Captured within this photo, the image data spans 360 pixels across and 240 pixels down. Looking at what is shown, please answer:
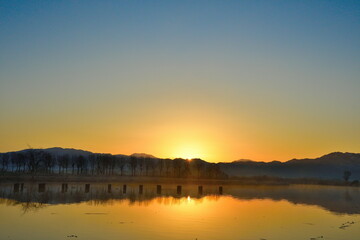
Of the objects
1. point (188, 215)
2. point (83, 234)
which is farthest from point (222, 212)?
point (83, 234)

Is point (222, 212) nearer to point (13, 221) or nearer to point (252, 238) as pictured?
point (252, 238)

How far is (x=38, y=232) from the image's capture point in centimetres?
2750

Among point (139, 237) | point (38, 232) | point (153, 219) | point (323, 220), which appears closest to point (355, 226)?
point (323, 220)

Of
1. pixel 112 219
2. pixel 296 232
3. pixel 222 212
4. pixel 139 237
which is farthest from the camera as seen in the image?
pixel 222 212

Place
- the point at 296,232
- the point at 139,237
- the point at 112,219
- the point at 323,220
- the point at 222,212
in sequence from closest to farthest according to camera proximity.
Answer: the point at 139,237 → the point at 296,232 → the point at 112,219 → the point at 323,220 → the point at 222,212

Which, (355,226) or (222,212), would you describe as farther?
(222,212)

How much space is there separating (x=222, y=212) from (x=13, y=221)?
20.2 m

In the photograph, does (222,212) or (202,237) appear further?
(222,212)

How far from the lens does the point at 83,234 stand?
27.0 metres

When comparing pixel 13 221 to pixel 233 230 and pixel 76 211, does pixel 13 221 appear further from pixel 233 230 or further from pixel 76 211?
pixel 233 230

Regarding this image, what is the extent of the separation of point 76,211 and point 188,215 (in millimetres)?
10801

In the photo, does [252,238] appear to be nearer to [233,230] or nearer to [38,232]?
[233,230]

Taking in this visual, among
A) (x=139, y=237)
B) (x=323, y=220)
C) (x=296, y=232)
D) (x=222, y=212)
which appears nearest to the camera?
(x=139, y=237)

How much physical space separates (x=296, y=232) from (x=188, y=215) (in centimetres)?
1130
